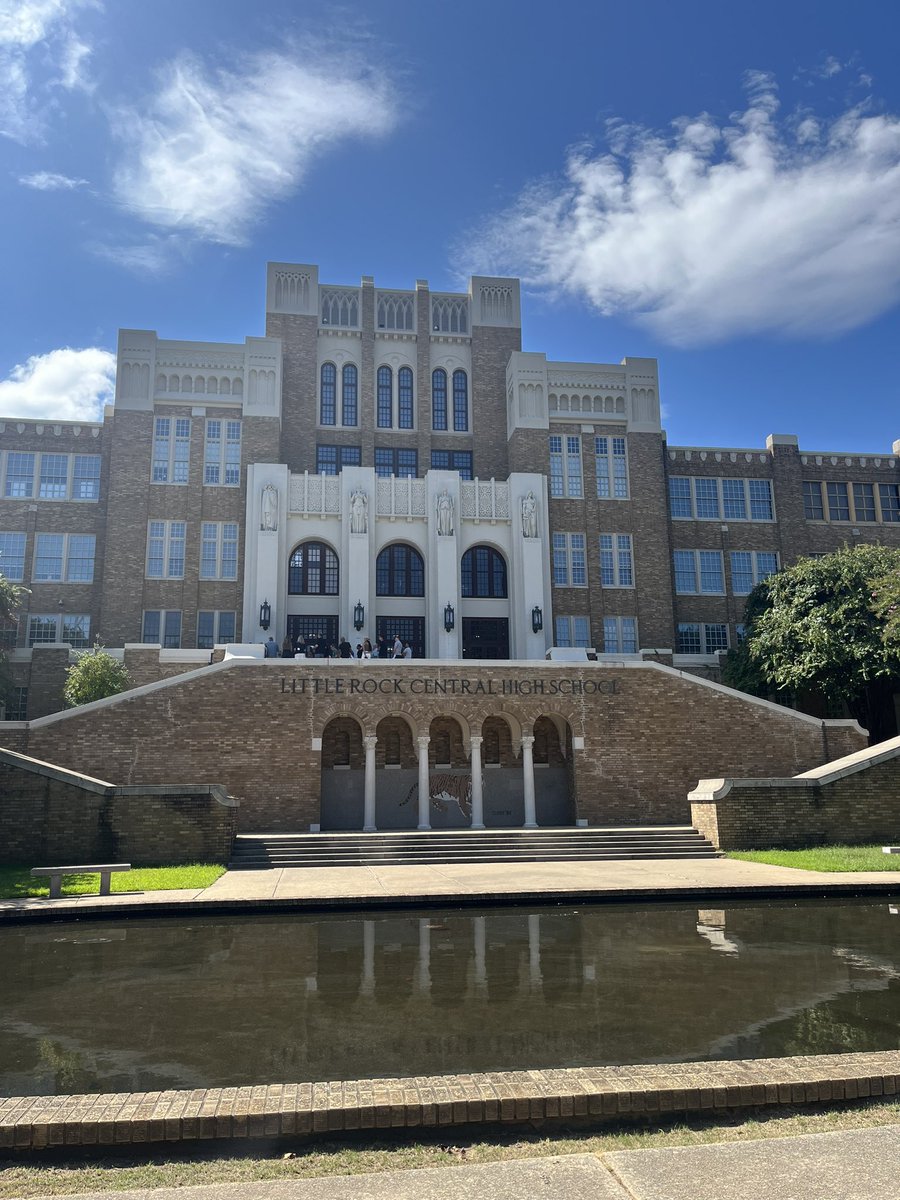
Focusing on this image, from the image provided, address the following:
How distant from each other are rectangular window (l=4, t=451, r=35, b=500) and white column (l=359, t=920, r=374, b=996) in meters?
29.3

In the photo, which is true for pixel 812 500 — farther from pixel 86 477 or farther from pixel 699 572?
pixel 86 477

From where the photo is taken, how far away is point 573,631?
123ft

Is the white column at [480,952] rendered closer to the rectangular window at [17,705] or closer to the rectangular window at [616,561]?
the rectangular window at [17,705]

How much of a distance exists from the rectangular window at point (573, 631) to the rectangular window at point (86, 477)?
19.4m

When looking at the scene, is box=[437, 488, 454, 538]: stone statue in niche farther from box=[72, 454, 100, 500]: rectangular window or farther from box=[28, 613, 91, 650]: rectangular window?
box=[28, 613, 91, 650]: rectangular window

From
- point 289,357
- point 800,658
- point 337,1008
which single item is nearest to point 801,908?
point 337,1008

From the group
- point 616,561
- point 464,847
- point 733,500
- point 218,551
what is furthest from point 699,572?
point 464,847

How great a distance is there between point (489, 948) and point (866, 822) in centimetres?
1521

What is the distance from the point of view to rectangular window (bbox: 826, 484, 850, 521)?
4234cm

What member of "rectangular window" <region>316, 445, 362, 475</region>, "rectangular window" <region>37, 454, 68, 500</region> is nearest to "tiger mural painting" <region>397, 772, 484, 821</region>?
"rectangular window" <region>316, 445, 362, 475</region>

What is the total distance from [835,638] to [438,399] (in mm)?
19618

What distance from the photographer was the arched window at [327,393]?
39.5m

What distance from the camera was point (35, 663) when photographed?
3303 cm

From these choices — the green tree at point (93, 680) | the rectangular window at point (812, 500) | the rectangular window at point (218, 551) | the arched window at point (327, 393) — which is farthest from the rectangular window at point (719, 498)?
the green tree at point (93, 680)
